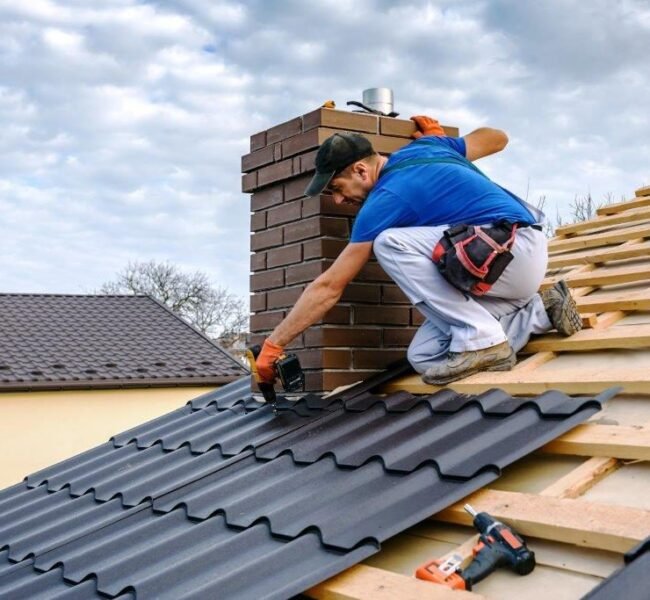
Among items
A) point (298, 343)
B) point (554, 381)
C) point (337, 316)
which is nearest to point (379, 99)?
point (337, 316)

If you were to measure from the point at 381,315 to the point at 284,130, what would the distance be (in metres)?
1.26

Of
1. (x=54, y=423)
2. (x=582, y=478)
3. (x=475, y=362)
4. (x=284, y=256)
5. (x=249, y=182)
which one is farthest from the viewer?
(x=54, y=423)

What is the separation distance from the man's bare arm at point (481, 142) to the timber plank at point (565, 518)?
2.48 metres

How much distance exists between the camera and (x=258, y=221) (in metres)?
5.51

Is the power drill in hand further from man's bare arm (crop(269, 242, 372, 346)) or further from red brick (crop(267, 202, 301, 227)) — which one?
red brick (crop(267, 202, 301, 227))

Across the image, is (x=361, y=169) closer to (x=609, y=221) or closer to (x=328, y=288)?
(x=328, y=288)

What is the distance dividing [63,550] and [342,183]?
83.2 inches

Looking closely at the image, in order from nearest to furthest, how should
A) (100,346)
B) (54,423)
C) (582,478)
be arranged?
(582,478) → (54,423) → (100,346)

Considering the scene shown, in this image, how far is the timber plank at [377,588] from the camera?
233 cm

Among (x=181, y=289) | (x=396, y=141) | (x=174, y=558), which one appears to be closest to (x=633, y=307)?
(x=396, y=141)

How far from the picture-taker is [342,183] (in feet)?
14.5

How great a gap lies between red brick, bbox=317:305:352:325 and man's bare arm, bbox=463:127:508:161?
1.06 m

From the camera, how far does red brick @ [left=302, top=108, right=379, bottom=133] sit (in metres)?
4.89

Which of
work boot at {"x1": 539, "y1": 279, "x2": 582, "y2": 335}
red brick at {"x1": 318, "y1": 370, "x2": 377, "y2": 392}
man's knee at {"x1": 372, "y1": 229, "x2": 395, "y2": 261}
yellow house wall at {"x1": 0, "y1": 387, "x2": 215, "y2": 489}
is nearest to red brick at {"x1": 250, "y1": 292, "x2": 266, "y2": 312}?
red brick at {"x1": 318, "y1": 370, "x2": 377, "y2": 392}
